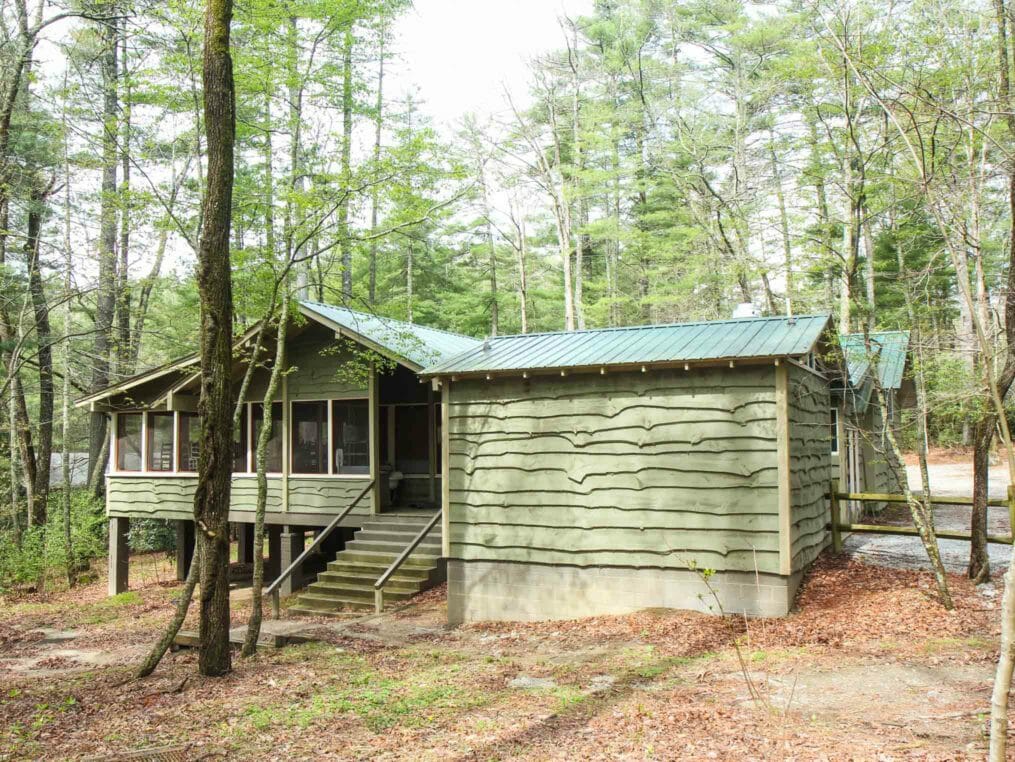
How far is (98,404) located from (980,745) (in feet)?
53.9

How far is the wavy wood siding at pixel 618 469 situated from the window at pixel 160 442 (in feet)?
29.4

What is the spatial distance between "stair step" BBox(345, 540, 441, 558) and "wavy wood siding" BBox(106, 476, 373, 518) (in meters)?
0.88

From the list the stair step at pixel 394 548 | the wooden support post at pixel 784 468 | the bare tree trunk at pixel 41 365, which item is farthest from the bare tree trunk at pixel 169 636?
the bare tree trunk at pixel 41 365

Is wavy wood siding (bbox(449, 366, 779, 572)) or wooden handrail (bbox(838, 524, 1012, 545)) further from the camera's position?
wooden handrail (bbox(838, 524, 1012, 545))

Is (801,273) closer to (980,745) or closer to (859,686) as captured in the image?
(859,686)

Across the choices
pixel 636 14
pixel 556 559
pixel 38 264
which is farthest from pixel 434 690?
pixel 636 14

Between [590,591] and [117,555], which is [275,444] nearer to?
[117,555]

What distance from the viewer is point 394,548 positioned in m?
12.5

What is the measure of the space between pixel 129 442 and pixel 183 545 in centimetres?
270

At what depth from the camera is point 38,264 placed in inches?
660

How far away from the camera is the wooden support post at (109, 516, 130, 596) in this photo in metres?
16.3

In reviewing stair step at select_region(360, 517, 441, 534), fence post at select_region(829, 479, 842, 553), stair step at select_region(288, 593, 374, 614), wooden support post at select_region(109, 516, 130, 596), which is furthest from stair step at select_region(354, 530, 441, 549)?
wooden support post at select_region(109, 516, 130, 596)

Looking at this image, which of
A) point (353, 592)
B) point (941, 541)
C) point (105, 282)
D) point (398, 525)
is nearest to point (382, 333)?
point (398, 525)

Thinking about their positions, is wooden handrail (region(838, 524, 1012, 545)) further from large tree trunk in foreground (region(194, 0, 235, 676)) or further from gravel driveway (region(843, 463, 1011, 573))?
large tree trunk in foreground (region(194, 0, 235, 676))
